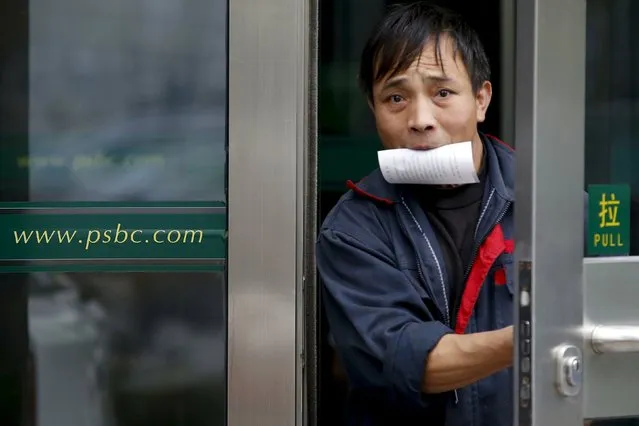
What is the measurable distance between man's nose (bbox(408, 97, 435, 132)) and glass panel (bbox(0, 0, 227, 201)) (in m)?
0.37

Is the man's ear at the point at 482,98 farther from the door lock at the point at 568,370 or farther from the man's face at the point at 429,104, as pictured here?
the door lock at the point at 568,370

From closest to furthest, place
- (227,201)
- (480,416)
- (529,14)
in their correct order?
(529,14) < (480,416) < (227,201)

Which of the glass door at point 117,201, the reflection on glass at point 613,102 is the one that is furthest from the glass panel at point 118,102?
the reflection on glass at point 613,102

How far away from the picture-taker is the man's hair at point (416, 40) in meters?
1.84

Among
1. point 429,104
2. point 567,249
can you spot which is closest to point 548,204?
point 567,249

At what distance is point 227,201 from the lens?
1833mm

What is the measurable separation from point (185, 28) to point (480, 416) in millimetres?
926

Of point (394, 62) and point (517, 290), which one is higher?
point (394, 62)

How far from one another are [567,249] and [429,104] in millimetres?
580

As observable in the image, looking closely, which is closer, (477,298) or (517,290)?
(517,290)

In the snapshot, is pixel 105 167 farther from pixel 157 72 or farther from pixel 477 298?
pixel 477 298

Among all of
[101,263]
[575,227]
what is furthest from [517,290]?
[101,263]

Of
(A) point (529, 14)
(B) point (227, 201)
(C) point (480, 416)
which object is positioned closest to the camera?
(A) point (529, 14)

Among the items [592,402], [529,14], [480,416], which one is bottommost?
[480,416]
